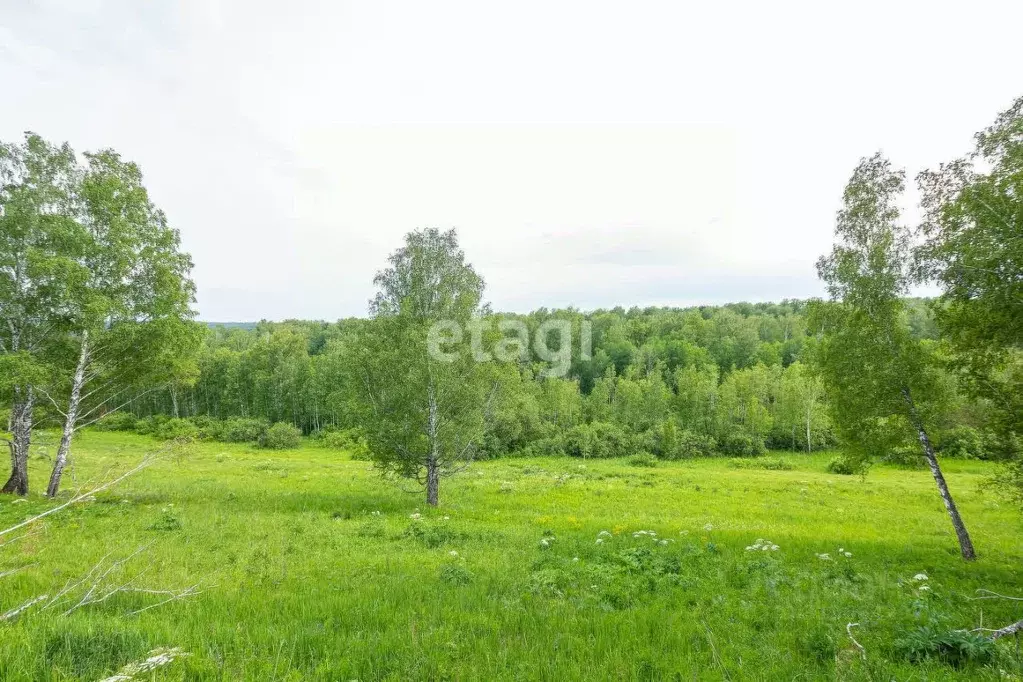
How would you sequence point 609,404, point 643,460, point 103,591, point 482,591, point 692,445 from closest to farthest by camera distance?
point 103,591 < point 482,591 < point 643,460 < point 692,445 < point 609,404

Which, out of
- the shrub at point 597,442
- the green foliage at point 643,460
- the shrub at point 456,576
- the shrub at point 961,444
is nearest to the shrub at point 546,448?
the shrub at point 597,442

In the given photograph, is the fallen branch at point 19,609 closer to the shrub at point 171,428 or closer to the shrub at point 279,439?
the shrub at point 279,439

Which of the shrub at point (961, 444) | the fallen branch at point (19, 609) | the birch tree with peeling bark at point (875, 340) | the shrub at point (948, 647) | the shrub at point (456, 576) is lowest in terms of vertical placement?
the shrub at point (961, 444)

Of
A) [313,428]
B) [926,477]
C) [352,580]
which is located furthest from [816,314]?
[313,428]

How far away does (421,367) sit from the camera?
19969mm

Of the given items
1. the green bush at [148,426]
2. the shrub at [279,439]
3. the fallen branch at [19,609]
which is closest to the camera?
the fallen branch at [19,609]

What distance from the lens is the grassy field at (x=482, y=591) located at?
5.79m

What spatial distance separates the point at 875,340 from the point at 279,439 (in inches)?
2423

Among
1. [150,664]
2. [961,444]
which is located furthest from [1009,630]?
[961,444]

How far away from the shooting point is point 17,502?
16.2 metres

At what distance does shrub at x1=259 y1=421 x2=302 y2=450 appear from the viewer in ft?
191

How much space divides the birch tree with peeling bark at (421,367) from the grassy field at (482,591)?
3.03 metres

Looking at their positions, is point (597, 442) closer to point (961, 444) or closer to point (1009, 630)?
point (961, 444)

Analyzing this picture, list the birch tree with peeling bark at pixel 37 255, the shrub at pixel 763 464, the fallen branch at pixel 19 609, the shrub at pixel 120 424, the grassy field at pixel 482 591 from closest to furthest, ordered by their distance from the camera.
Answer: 1. the fallen branch at pixel 19 609
2. the grassy field at pixel 482 591
3. the birch tree with peeling bark at pixel 37 255
4. the shrub at pixel 763 464
5. the shrub at pixel 120 424
